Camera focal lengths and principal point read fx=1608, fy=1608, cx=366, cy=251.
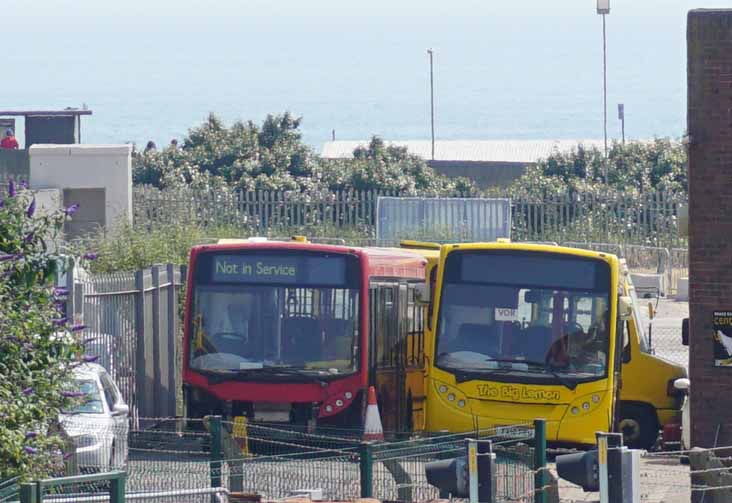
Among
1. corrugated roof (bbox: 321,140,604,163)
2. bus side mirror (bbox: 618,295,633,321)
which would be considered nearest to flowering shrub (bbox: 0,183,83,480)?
bus side mirror (bbox: 618,295,633,321)

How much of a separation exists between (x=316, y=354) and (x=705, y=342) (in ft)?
14.9

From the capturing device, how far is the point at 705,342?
1723cm

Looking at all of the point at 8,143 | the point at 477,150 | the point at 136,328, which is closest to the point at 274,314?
the point at 136,328

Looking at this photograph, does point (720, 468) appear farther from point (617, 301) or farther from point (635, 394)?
point (635, 394)

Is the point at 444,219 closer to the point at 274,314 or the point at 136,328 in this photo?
the point at 136,328

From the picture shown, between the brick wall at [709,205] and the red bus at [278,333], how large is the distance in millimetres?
3964

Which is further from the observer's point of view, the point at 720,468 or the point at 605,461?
the point at 720,468

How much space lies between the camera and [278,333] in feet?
62.2

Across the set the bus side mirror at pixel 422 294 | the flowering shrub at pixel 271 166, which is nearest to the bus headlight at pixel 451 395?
the bus side mirror at pixel 422 294

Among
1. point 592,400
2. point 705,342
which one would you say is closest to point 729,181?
point 705,342

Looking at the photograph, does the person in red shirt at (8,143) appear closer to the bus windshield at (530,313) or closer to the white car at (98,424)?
the white car at (98,424)

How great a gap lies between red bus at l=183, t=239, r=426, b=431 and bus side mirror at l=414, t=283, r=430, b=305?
1.97 feet

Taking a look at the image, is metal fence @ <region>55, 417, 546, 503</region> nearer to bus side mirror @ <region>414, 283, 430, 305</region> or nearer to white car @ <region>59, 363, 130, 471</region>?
white car @ <region>59, 363, 130, 471</region>

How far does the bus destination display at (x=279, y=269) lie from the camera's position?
746 inches
